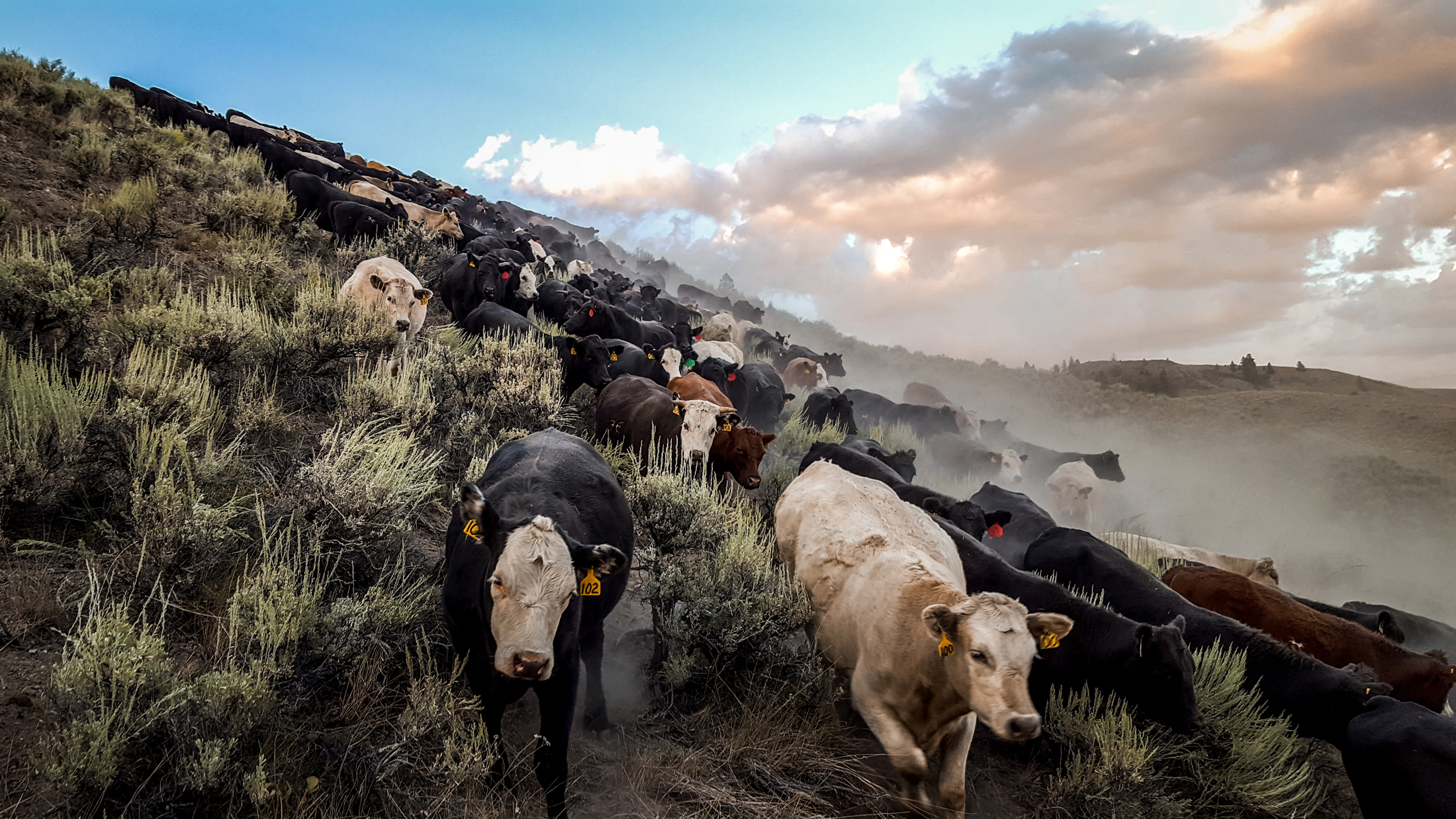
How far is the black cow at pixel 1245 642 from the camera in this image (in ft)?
19.0

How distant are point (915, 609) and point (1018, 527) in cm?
632

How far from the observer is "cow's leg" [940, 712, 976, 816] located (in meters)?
4.39

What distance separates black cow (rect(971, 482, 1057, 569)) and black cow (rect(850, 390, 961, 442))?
26.2ft

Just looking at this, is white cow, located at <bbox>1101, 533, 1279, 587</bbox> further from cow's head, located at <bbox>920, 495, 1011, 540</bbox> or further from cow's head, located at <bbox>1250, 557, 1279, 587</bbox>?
cow's head, located at <bbox>920, 495, 1011, 540</bbox>

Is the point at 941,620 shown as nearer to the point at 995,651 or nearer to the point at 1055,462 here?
the point at 995,651

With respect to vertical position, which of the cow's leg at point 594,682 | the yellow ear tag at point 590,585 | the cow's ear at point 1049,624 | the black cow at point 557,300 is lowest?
the cow's leg at point 594,682

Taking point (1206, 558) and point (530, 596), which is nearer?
point (530, 596)

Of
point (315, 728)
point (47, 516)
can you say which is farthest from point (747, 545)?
point (47, 516)

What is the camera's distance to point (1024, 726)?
3.64 m

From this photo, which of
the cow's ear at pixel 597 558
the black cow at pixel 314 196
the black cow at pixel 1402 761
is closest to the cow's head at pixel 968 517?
the black cow at pixel 1402 761

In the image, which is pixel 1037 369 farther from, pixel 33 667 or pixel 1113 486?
pixel 33 667

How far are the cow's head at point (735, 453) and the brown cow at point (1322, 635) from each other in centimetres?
546

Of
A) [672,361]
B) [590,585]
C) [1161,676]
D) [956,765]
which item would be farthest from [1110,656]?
[672,361]

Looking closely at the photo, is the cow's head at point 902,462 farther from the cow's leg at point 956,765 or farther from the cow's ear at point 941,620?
the cow's ear at point 941,620
